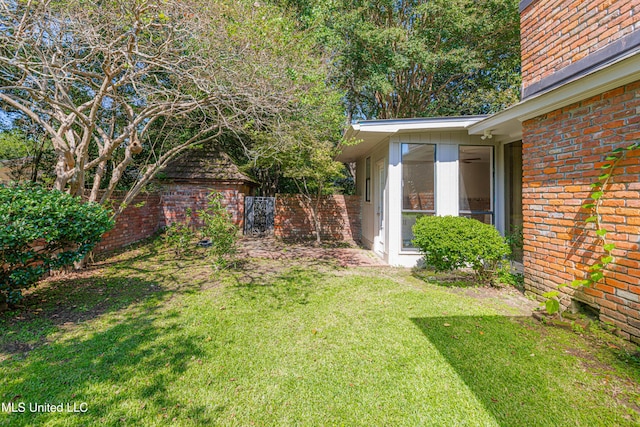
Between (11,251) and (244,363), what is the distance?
313 cm

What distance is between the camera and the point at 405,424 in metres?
2.08

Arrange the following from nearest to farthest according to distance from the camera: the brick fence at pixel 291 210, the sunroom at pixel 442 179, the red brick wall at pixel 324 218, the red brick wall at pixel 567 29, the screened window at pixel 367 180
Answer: the red brick wall at pixel 567 29, the sunroom at pixel 442 179, the screened window at pixel 367 180, the brick fence at pixel 291 210, the red brick wall at pixel 324 218

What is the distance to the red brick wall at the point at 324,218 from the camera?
11.4 metres

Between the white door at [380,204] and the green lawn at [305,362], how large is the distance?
10.8 feet

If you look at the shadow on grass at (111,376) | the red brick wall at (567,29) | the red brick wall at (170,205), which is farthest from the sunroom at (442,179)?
the red brick wall at (170,205)

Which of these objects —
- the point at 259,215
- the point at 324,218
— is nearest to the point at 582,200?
the point at 324,218

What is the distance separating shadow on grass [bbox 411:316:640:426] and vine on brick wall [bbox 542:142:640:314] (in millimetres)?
698

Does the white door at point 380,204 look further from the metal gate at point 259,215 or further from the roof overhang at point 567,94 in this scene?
the metal gate at point 259,215

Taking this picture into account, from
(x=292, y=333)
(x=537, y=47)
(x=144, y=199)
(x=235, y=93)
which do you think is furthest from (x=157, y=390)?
(x=144, y=199)

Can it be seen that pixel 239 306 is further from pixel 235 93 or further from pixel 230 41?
pixel 230 41

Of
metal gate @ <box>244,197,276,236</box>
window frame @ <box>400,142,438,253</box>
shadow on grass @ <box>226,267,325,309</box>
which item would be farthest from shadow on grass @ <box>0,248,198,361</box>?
metal gate @ <box>244,197,276,236</box>

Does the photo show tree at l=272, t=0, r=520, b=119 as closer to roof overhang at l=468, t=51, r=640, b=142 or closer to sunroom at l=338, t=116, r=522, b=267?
sunroom at l=338, t=116, r=522, b=267

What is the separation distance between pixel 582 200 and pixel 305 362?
401 centimetres

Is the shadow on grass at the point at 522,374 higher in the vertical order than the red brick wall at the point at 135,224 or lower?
lower
